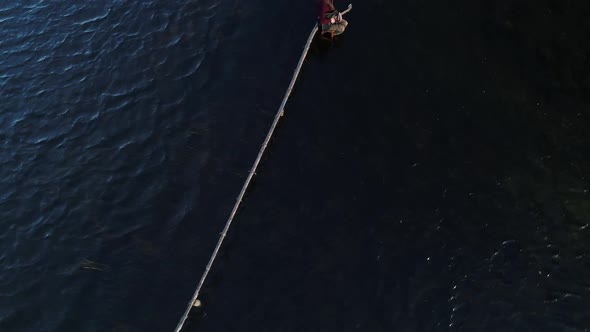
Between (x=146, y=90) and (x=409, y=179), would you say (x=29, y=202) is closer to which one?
(x=146, y=90)

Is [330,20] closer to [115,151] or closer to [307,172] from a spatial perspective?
[307,172]

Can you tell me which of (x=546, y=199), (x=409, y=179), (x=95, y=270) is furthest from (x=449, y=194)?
(x=95, y=270)

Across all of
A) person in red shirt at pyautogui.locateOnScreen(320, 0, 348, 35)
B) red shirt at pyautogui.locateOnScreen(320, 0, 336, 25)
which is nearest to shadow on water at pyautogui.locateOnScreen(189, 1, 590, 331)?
person in red shirt at pyautogui.locateOnScreen(320, 0, 348, 35)

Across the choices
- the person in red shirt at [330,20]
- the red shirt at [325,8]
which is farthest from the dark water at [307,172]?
the red shirt at [325,8]

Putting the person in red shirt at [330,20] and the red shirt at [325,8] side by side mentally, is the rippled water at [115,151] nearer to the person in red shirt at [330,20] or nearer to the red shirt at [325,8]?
the person in red shirt at [330,20]

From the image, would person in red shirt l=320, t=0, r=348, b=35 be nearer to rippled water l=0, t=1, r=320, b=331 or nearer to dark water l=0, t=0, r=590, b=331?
dark water l=0, t=0, r=590, b=331

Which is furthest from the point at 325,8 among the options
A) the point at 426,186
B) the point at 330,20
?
the point at 426,186
